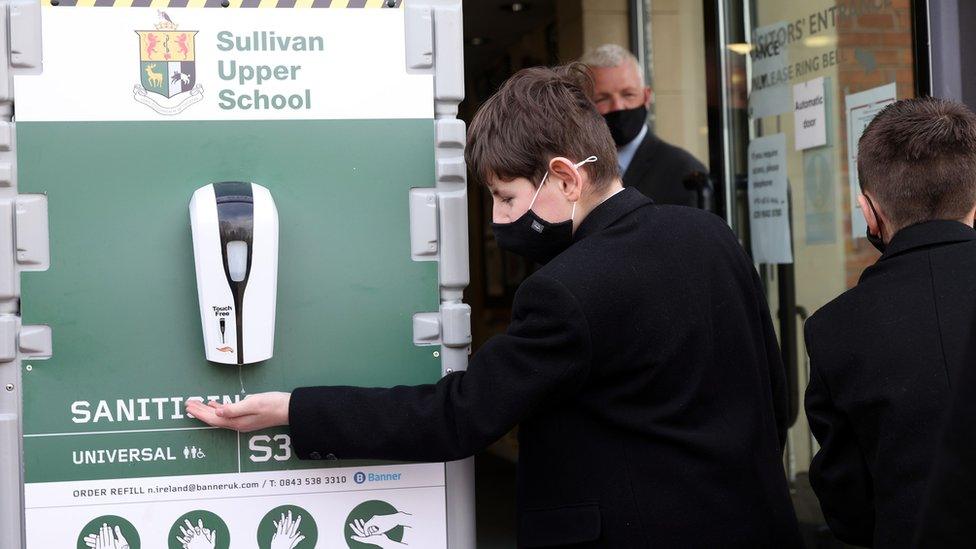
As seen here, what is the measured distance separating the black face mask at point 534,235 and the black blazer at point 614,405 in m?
0.04

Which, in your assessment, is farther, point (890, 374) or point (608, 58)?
point (608, 58)

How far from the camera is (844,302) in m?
2.22

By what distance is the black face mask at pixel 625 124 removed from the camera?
4648 millimetres

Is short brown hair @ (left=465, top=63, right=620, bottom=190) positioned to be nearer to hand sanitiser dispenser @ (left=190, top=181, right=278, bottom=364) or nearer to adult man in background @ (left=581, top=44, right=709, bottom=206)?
hand sanitiser dispenser @ (left=190, top=181, right=278, bottom=364)

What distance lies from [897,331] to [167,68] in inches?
59.1

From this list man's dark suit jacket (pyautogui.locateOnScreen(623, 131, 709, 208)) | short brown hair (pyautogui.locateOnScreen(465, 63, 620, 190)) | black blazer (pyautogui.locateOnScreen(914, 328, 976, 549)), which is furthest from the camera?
man's dark suit jacket (pyautogui.locateOnScreen(623, 131, 709, 208))

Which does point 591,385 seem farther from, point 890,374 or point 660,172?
point 660,172

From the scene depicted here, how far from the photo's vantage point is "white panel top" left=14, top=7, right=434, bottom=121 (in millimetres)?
2256

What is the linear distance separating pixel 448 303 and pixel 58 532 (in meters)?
0.90

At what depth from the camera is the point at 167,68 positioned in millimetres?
2297

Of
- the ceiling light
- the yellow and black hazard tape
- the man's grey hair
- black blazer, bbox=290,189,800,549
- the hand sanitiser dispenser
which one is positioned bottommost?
black blazer, bbox=290,189,800,549

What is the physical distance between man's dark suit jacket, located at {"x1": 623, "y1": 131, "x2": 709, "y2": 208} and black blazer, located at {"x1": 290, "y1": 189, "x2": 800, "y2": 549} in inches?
95.6

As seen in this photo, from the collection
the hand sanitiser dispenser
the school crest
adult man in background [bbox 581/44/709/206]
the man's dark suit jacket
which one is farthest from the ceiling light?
the hand sanitiser dispenser

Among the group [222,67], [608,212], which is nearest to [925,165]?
[608,212]
